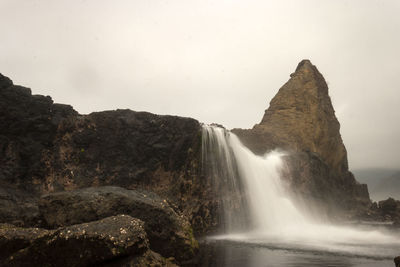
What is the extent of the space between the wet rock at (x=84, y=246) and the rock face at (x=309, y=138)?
2419 centimetres

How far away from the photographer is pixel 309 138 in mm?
40188

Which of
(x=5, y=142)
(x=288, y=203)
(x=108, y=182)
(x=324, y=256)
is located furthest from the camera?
(x=288, y=203)

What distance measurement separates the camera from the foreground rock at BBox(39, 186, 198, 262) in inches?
334

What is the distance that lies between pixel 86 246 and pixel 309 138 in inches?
1511

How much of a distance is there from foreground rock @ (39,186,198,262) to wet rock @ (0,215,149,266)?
2.11 meters

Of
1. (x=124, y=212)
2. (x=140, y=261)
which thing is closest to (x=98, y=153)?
(x=124, y=212)

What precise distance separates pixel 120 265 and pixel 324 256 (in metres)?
7.69

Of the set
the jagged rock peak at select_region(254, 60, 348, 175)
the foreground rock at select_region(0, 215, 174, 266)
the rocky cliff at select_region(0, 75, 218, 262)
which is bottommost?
the foreground rock at select_region(0, 215, 174, 266)

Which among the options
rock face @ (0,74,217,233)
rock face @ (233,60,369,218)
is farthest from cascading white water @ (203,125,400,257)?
rock face @ (233,60,369,218)

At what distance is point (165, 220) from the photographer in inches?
351

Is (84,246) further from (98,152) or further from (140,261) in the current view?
(98,152)

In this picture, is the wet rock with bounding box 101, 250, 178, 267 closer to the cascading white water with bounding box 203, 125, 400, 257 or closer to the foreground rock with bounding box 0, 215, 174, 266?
the foreground rock with bounding box 0, 215, 174, 266

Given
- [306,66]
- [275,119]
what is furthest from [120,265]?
[306,66]

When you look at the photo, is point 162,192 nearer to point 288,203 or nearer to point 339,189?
point 288,203
